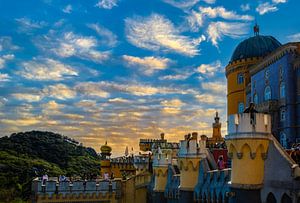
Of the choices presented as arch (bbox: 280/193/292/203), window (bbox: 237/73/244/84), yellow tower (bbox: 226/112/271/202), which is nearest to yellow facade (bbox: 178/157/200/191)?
yellow tower (bbox: 226/112/271/202)

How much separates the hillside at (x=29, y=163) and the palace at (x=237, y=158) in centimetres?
2411

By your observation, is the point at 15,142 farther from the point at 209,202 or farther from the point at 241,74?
the point at 209,202

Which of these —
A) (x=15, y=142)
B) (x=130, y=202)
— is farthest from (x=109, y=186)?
(x=15, y=142)

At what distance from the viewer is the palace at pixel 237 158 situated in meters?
15.6

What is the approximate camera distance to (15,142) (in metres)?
119

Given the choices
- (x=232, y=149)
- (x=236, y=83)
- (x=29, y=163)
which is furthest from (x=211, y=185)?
(x=29, y=163)

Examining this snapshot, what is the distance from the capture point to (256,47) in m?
48.6

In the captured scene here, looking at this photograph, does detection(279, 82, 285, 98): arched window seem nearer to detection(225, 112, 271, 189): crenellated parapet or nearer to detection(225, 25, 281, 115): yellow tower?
detection(225, 25, 281, 115): yellow tower

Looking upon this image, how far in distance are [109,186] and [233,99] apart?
21.3m

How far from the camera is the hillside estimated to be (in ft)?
235

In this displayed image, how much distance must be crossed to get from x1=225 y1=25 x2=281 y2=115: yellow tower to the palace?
0.11m

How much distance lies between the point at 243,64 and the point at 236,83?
2.83 m

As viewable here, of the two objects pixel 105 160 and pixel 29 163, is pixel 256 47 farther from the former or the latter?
pixel 29 163

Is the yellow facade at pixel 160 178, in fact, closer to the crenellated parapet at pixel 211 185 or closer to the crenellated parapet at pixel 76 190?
the crenellated parapet at pixel 211 185
